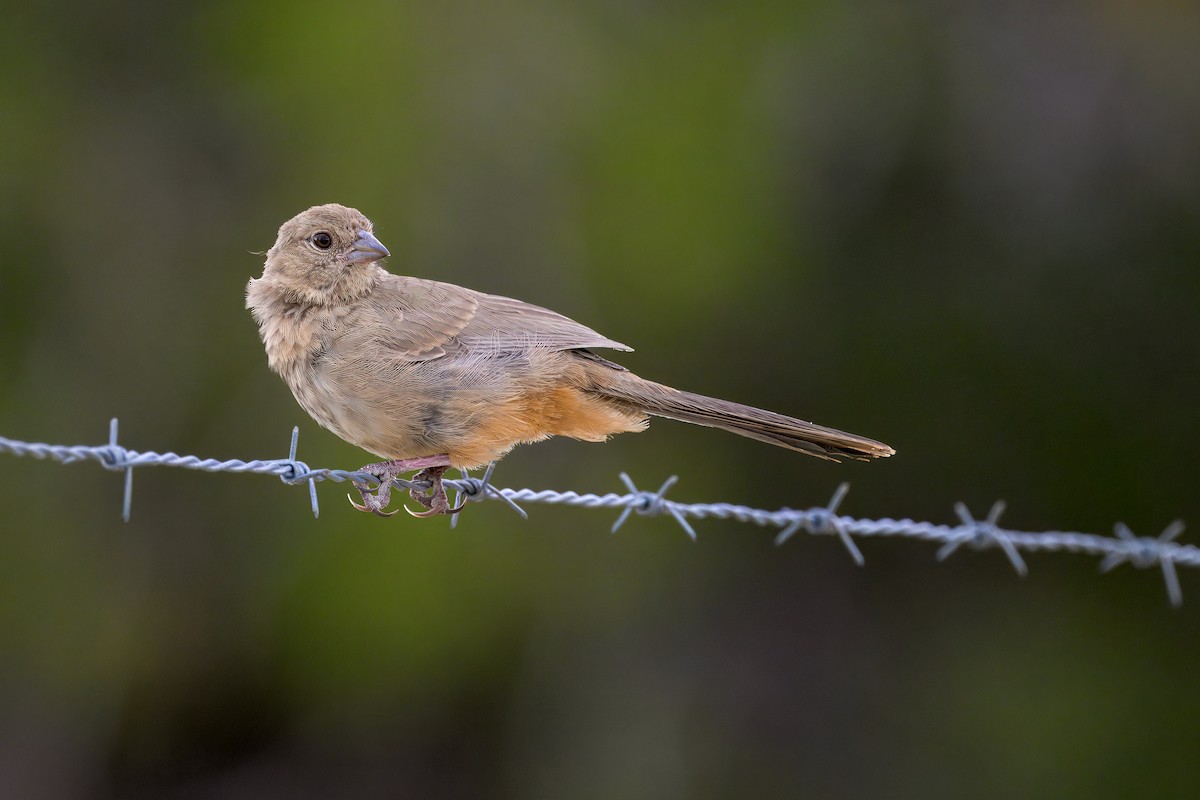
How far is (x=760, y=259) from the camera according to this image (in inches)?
355

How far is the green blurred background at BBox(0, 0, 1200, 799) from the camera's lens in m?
8.15

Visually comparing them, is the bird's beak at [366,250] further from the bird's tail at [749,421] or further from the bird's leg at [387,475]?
the bird's tail at [749,421]

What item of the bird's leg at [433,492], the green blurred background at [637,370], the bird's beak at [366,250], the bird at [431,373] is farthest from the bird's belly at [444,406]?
the green blurred background at [637,370]

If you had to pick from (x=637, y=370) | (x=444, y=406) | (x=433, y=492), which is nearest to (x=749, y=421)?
(x=444, y=406)

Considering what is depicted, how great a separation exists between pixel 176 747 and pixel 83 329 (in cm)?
267

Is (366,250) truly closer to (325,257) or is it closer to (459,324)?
(325,257)

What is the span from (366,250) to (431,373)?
2.37 ft

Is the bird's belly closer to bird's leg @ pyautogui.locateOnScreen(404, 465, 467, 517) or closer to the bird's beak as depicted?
bird's leg @ pyautogui.locateOnScreen(404, 465, 467, 517)

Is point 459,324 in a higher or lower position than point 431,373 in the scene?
higher

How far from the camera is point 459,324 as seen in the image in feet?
16.1

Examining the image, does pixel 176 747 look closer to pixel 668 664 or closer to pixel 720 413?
pixel 668 664

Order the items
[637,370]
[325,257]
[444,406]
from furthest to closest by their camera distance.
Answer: [637,370] < [325,257] < [444,406]

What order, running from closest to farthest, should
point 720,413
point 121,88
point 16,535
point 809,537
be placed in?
point 720,413 < point 16,535 < point 121,88 < point 809,537

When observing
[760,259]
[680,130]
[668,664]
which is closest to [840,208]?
[760,259]
